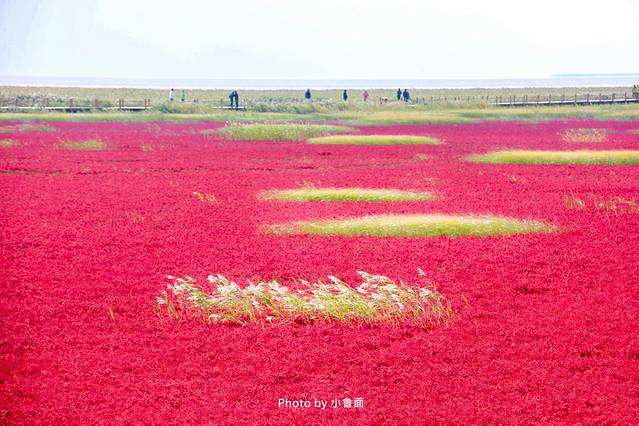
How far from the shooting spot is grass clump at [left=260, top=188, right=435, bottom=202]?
929 inches

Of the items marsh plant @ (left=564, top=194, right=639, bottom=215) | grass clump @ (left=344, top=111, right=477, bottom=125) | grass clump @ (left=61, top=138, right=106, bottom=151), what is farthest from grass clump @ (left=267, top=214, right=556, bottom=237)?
grass clump @ (left=344, top=111, right=477, bottom=125)

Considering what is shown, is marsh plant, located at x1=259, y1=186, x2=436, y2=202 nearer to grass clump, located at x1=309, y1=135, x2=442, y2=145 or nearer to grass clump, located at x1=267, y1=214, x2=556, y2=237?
grass clump, located at x1=267, y1=214, x2=556, y2=237

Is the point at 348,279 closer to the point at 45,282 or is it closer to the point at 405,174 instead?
the point at 45,282

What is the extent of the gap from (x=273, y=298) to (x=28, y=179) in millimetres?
19115

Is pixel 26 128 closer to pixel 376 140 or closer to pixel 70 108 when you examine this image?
pixel 70 108

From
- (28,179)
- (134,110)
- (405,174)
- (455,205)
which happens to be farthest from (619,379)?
(134,110)

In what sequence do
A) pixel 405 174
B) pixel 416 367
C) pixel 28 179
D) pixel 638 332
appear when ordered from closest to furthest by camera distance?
pixel 416 367 < pixel 638 332 < pixel 28 179 < pixel 405 174

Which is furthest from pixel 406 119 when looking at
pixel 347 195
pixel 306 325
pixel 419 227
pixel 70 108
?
pixel 306 325

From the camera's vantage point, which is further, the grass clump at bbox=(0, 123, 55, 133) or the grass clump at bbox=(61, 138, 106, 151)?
the grass clump at bbox=(0, 123, 55, 133)

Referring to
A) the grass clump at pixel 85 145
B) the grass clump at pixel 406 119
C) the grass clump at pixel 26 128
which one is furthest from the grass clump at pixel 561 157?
the grass clump at pixel 26 128

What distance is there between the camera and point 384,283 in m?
13.0

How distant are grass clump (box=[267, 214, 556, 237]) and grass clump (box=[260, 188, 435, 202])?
4130 mm

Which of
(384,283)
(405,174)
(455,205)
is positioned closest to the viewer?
(384,283)

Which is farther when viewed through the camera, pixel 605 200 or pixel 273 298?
pixel 605 200
